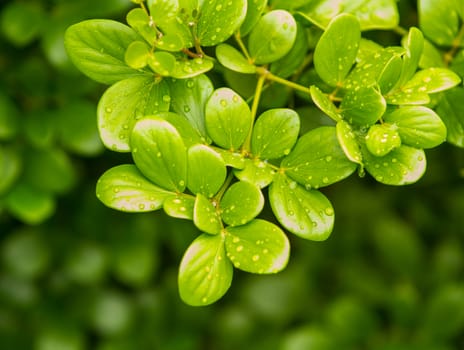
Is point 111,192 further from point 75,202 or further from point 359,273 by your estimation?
point 359,273

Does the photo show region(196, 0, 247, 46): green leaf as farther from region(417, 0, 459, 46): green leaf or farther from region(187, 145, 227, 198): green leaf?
region(417, 0, 459, 46): green leaf

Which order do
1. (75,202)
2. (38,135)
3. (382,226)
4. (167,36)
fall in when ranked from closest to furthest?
(167,36) < (38,135) < (75,202) < (382,226)

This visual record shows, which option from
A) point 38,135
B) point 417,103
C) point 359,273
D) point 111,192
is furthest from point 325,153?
point 359,273

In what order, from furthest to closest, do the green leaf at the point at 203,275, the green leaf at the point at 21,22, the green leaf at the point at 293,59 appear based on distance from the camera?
1. the green leaf at the point at 21,22
2. the green leaf at the point at 293,59
3. the green leaf at the point at 203,275

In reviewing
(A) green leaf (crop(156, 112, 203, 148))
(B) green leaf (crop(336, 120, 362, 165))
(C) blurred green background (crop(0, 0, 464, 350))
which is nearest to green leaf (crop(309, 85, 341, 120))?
(B) green leaf (crop(336, 120, 362, 165))

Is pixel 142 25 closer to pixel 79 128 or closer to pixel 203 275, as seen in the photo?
pixel 203 275

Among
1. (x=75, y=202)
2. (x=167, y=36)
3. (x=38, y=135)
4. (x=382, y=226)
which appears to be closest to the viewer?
(x=167, y=36)

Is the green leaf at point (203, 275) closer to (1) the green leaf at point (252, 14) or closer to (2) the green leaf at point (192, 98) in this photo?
(2) the green leaf at point (192, 98)

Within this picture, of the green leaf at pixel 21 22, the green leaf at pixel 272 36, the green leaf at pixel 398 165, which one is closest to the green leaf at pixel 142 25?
the green leaf at pixel 272 36

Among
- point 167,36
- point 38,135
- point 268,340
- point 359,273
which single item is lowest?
point 268,340
